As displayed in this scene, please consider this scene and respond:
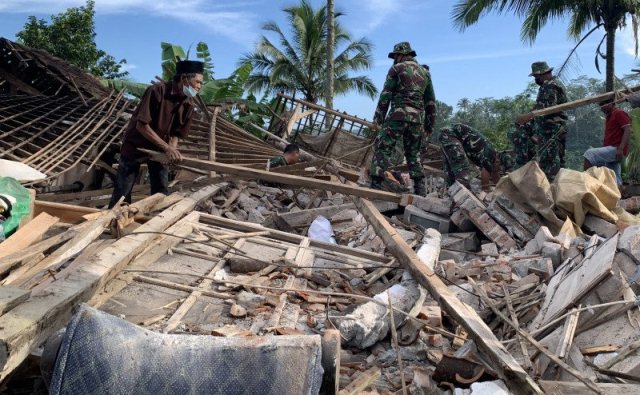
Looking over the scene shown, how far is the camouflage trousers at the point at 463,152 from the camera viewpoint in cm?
687

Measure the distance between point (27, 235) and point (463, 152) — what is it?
4916mm

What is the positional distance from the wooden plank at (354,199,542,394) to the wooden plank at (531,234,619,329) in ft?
1.91

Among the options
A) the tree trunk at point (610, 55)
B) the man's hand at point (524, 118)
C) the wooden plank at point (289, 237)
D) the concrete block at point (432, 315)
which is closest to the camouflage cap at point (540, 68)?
the man's hand at point (524, 118)

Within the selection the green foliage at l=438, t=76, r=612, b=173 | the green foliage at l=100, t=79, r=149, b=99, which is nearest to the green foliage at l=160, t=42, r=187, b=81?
the green foliage at l=100, t=79, r=149, b=99

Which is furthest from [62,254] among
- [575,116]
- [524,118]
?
[575,116]

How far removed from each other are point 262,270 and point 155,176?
2.37 m

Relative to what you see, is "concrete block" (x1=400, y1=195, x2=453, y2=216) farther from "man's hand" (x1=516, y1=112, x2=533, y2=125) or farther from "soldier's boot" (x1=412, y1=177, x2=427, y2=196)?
"man's hand" (x1=516, y1=112, x2=533, y2=125)

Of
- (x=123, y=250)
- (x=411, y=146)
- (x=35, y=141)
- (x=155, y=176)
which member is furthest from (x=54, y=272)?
(x=411, y=146)

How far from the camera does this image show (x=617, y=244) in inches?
140

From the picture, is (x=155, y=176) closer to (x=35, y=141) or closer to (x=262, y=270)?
(x=35, y=141)

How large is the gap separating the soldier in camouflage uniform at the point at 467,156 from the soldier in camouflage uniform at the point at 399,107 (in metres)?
0.40

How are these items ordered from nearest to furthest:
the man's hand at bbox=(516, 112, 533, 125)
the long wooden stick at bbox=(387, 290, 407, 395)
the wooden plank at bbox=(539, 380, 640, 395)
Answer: the wooden plank at bbox=(539, 380, 640, 395) < the long wooden stick at bbox=(387, 290, 407, 395) < the man's hand at bbox=(516, 112, 533, 125)

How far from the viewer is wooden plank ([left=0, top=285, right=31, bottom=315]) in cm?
217

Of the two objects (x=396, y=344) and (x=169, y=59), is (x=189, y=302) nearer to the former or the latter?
(x=396, y=344)
